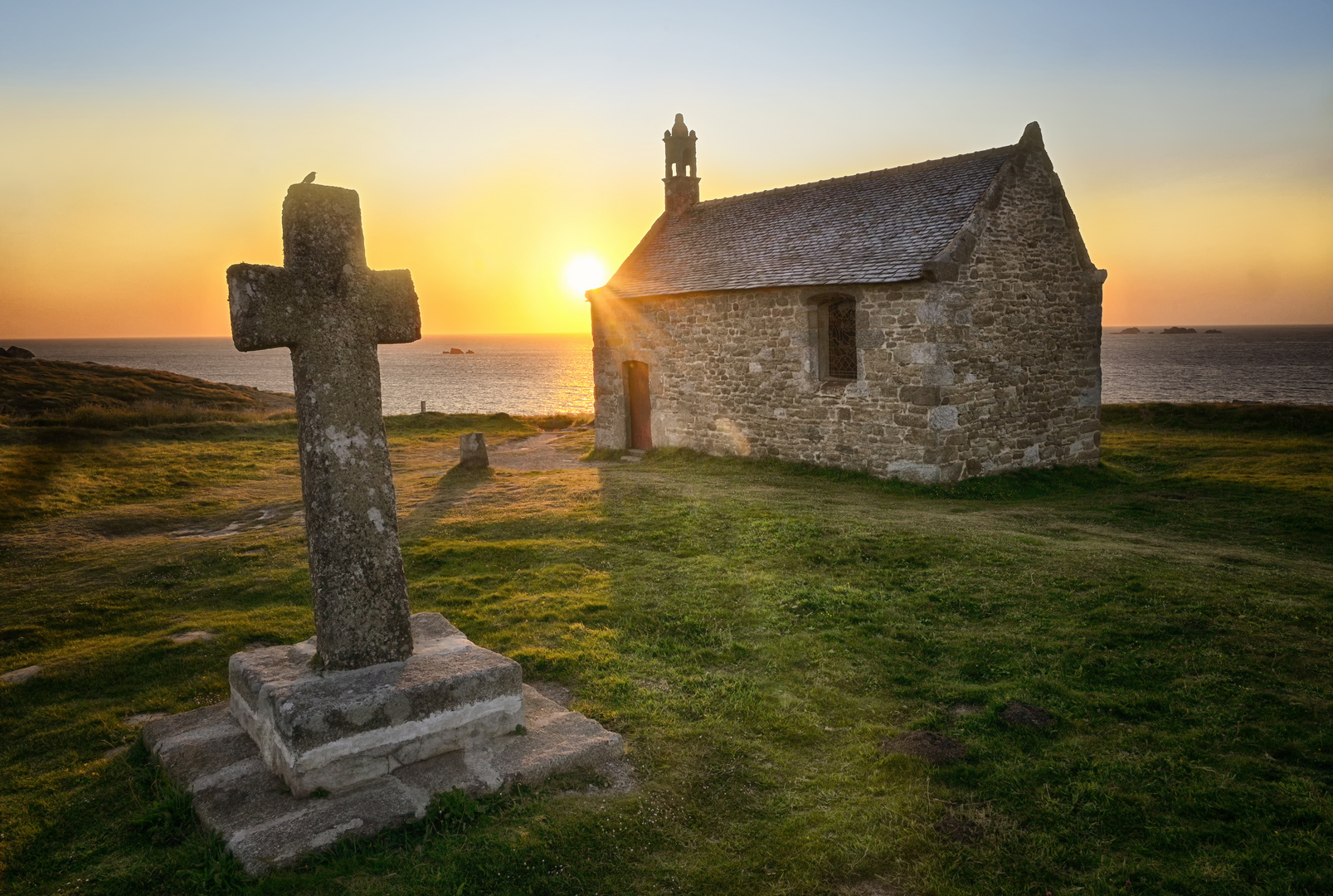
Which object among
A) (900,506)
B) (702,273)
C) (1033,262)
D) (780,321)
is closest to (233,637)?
(900,506)

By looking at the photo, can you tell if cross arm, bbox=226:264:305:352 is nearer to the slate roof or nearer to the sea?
the slate roof

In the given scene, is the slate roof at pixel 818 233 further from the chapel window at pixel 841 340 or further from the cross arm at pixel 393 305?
the cross arm at pixel 393 305

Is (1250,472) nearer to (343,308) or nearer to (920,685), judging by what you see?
(920,685)

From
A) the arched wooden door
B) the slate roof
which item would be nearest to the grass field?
the slate roof

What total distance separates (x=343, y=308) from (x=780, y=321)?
13.6 meters

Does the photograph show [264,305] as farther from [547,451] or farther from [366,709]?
[547,451]

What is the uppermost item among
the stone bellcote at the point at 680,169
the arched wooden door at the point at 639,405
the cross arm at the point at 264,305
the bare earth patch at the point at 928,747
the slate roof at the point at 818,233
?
the stone bellcote at the point at 680,169

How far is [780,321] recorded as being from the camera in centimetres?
1745

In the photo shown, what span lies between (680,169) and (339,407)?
20.9 m

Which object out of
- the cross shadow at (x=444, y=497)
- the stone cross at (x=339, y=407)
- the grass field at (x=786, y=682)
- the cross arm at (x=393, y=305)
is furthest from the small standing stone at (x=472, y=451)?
the stone cross at (x=339, y=407)

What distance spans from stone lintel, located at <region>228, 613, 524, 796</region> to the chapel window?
43.1 feet

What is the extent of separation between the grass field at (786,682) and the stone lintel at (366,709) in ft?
1.75

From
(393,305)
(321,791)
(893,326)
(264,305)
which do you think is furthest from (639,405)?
(321,791)

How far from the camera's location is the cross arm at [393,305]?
→ 4.99m
